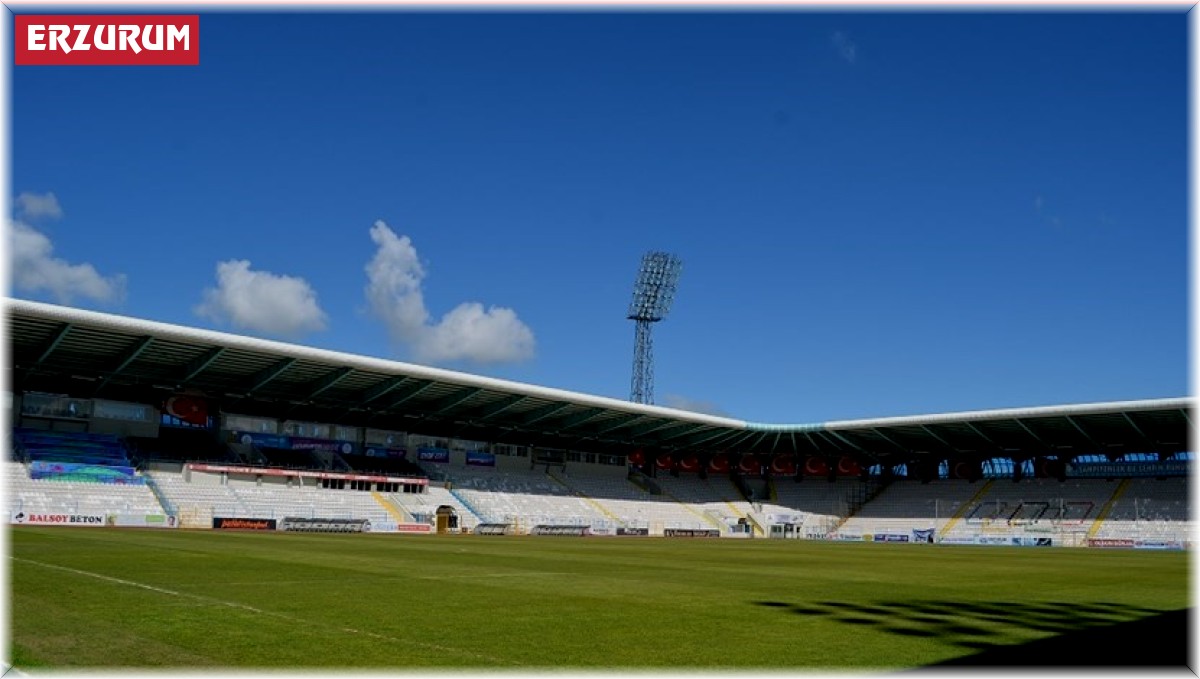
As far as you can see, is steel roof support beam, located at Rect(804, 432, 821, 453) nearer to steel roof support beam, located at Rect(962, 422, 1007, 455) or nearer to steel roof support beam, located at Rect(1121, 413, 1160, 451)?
steel roof support beam, located at Rect(962, 422, 1007, 455)

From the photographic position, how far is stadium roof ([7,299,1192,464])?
55188mm

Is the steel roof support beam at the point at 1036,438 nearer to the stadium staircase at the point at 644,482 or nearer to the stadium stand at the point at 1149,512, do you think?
the stadium stand at the point at 1149,512

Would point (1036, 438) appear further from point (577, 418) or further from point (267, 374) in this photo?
point (267, 374)

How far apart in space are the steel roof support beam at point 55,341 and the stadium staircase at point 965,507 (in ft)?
199

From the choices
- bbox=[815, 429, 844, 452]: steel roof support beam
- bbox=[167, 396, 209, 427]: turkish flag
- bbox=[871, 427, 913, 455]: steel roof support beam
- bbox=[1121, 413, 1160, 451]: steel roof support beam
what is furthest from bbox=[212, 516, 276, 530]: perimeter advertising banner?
bbox=[1121, 413, 1160, 451]: steel roof support beam

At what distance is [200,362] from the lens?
58625 mm

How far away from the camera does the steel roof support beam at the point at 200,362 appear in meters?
56.6

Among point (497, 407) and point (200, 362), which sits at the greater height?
point (200, 362)

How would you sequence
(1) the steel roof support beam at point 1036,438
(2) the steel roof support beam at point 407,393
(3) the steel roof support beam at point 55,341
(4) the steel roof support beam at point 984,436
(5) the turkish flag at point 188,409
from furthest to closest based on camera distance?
(4) the steel roof support beam at point 984,436 < (1) the steel roof support beam at point 1036,438 < (5) the turkish flag at point 188,409 < (2) the steel roof support beam at point 407,393 < (3) the steel roof support beam at point 55,341

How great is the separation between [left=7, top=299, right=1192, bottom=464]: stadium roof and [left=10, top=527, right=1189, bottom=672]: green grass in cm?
3066

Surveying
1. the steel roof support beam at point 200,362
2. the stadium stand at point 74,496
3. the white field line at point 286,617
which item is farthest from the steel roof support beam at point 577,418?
the white field line at point 286,617

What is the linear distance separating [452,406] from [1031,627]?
58.9 metres

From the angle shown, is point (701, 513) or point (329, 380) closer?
point (329, 380)

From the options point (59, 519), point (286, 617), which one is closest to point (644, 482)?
point (59, 519)
